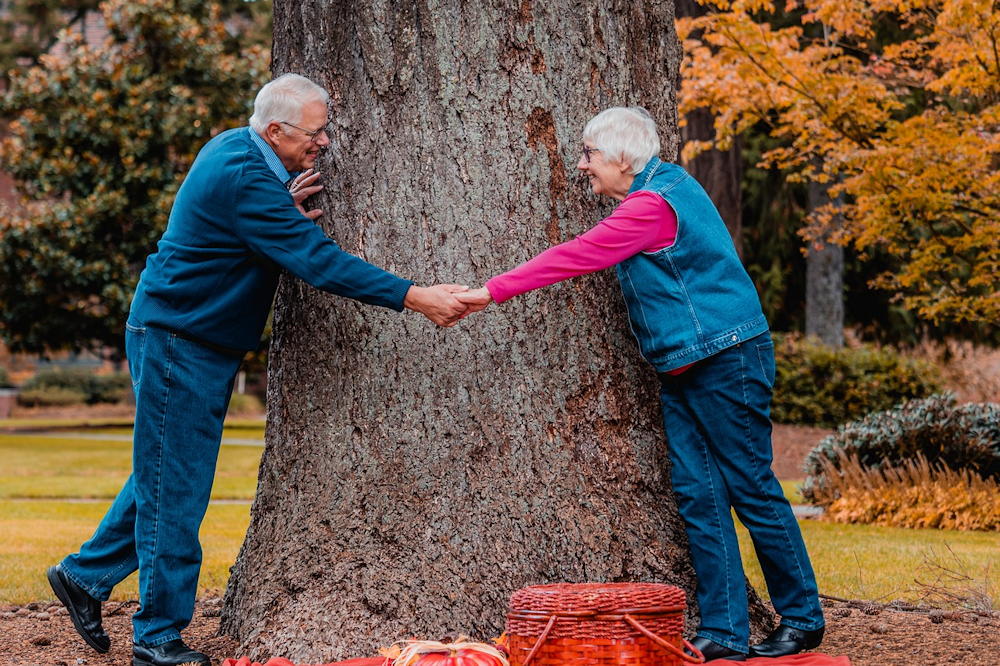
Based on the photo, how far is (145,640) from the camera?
3.88m

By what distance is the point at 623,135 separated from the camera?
3.88 metres

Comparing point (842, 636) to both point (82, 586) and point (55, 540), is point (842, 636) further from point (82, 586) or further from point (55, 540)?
point (55, 540)

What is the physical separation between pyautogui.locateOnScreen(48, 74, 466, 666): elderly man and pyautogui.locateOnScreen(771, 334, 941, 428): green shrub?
42.2 ft

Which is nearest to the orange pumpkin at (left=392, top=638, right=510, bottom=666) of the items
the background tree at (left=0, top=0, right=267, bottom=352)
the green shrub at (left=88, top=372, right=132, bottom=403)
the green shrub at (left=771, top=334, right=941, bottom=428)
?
the green shrub at (left=771, top=334, right=941, bottom=428)

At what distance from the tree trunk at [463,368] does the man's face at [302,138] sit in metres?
0.13

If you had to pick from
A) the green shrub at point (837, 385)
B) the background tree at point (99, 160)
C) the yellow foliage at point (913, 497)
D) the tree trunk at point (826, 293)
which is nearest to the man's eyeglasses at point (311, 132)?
the yellow foliage at point (913, 497)

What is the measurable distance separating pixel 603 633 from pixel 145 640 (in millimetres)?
1597

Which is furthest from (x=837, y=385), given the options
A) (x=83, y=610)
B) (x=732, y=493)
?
→ (x=83, y=610)

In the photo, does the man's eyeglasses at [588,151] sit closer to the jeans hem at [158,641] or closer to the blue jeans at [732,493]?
the blue jeans at [732,493]

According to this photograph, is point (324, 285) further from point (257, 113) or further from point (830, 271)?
point (830, 271)

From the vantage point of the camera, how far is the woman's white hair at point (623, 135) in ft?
12.7

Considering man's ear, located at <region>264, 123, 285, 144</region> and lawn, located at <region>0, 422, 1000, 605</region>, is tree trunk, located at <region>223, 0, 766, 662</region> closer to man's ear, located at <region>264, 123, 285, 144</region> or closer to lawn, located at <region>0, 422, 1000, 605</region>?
man's ear, located at <region>264, 123, 285, 144</region>

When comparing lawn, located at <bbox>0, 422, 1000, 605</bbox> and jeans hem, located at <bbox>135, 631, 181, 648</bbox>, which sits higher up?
jeans hem, located at <bbox>135, 631, 181, 648</bbox>

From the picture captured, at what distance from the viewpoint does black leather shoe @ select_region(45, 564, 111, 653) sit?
4180 millimetres
